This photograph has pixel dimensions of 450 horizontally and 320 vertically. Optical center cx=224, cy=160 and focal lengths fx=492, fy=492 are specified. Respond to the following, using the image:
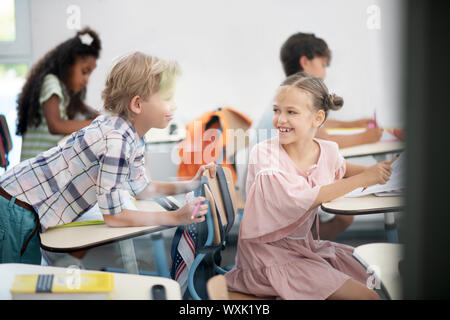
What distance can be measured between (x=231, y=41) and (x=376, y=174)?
523 mm

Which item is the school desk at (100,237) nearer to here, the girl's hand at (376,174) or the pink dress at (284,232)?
the pink dress at (284,232)

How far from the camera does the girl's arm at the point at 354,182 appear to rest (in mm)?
1277

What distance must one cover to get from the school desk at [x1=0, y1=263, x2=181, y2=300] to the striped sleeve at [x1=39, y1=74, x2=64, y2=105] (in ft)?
1.62

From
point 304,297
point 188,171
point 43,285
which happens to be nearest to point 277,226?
point 304,297

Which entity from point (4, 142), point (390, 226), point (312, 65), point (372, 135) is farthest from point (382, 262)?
point (4, 142)

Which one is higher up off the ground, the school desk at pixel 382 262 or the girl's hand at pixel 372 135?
the girl's hand at pixel 372 135

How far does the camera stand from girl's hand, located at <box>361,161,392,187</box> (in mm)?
1271

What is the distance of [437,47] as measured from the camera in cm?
87

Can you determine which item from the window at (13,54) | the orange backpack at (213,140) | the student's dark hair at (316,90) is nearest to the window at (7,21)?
the window at (13,54)

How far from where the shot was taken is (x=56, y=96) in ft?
4.71

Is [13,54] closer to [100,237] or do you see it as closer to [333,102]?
[100,237]

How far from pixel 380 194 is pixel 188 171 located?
20.8 inches

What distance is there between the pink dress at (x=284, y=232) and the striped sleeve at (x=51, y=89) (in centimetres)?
59

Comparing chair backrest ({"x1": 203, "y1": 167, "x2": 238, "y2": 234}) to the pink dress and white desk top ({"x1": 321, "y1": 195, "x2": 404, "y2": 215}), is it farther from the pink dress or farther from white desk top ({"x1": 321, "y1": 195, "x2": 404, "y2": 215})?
white desk top ({"x1": 321, "y1": 195, "x2": 404, "y2": 215})
